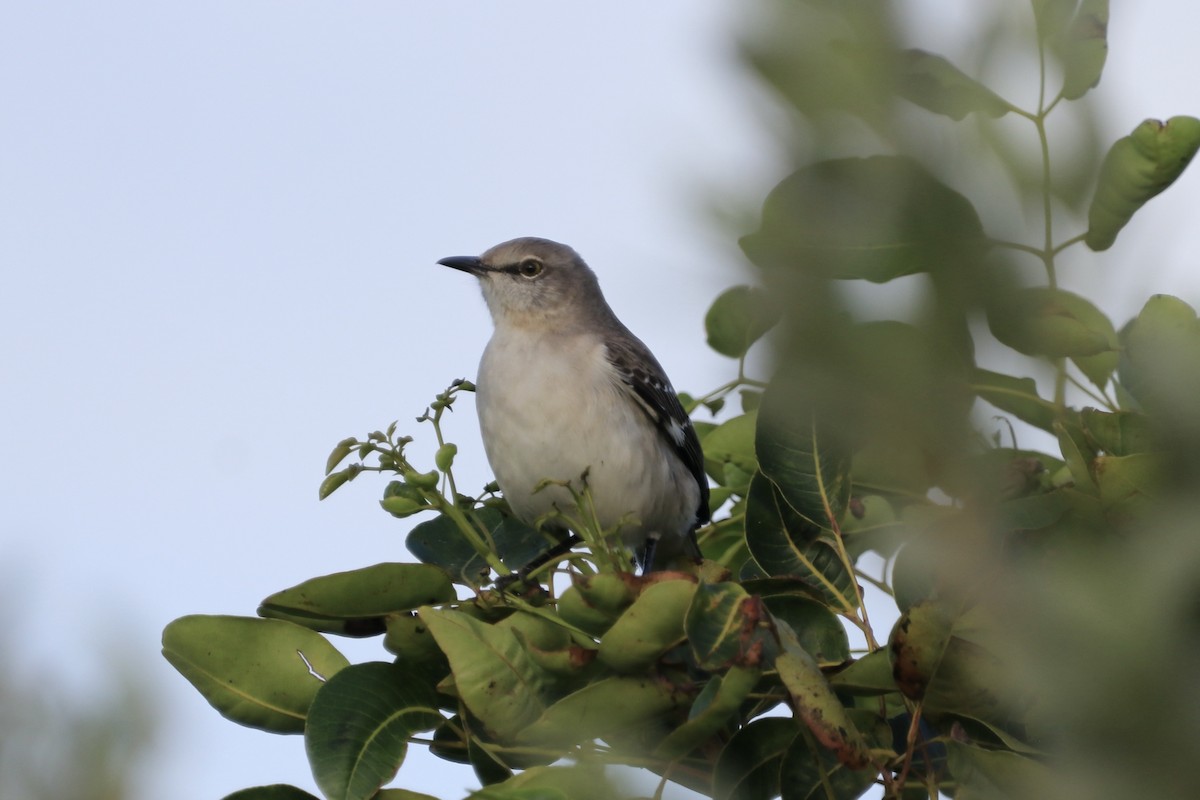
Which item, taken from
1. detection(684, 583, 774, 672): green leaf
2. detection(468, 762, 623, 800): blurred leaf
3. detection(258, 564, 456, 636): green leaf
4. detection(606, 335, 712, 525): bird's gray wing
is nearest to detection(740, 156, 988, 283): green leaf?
detection(468, 762, 623, 800): blurred leaf

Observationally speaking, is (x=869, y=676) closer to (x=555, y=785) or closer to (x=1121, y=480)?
(x=1121, y=480)

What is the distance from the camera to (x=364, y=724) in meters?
2.73

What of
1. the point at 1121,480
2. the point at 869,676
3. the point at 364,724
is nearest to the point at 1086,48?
the point at 1121,480

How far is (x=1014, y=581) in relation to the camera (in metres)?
0.92

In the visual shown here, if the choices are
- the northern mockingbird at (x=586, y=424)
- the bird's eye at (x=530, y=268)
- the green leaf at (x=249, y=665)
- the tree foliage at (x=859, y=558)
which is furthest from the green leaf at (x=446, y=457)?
the bird's eye at (x=530, y=268)

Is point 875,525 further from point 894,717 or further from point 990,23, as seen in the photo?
point 990,23

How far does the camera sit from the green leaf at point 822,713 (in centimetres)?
231

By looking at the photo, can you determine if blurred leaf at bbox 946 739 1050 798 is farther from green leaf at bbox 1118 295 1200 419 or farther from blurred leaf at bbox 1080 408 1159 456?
blurred leaf at bbox 1080 408 1159 456

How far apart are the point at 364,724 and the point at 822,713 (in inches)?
40.0

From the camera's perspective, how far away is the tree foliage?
2.90 feet

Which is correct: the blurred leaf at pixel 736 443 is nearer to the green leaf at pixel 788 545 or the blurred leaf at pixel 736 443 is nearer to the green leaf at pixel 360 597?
the green leaf at pixel 788 545

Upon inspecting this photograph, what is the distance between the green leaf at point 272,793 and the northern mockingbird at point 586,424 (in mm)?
2594

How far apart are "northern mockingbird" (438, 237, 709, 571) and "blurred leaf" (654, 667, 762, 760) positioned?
2.99 metres

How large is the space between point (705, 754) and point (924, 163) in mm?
1897
